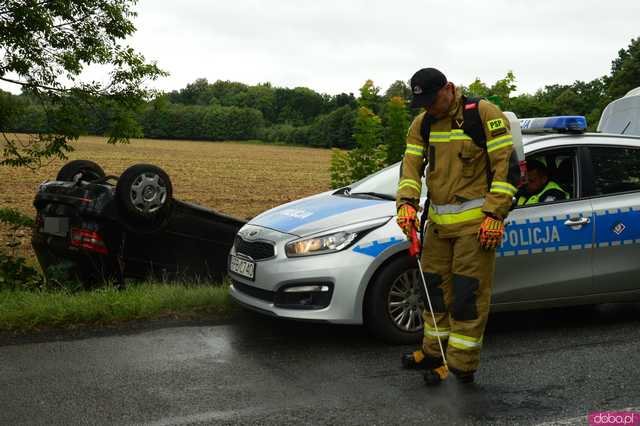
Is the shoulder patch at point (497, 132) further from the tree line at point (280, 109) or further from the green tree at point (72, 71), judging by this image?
the green tree at point (72, 71)

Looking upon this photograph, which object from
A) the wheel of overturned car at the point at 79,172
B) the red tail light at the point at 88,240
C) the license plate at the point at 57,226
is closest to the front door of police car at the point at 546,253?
the red tail light at the point at 88,240

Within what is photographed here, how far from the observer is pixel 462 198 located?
455cm

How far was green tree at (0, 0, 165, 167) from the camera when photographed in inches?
337

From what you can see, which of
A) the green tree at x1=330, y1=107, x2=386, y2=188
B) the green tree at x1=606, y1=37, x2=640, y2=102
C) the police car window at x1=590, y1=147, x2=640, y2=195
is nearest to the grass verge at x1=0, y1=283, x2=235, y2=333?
the police car window at x1=590, y1=147, x2=640, y2=195

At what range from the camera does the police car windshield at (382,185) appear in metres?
6.18

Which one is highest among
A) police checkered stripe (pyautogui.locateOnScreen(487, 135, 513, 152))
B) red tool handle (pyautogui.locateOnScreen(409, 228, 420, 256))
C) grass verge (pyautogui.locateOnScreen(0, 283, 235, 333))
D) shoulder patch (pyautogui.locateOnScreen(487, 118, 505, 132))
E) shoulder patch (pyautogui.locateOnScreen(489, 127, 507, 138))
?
shoulder patch (pyautogui.locateOnScreen(487, 118, 505, 132))

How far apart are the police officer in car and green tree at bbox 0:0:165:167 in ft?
17.0

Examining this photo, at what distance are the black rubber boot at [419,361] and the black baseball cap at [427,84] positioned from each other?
62.6 inches

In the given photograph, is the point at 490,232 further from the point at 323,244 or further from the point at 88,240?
the point at 88,240

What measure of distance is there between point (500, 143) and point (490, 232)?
531 mm

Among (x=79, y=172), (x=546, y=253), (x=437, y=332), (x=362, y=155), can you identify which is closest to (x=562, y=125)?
(x=546, y=253)

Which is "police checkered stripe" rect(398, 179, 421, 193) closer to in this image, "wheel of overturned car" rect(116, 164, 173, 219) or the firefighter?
the firefighter

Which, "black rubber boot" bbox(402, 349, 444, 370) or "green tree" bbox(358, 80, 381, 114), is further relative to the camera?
"green tree" bbox(358, 80, 381, 114)

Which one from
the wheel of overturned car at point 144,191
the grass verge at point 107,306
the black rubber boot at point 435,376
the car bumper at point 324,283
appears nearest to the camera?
the black rubber boot at point 435,376
